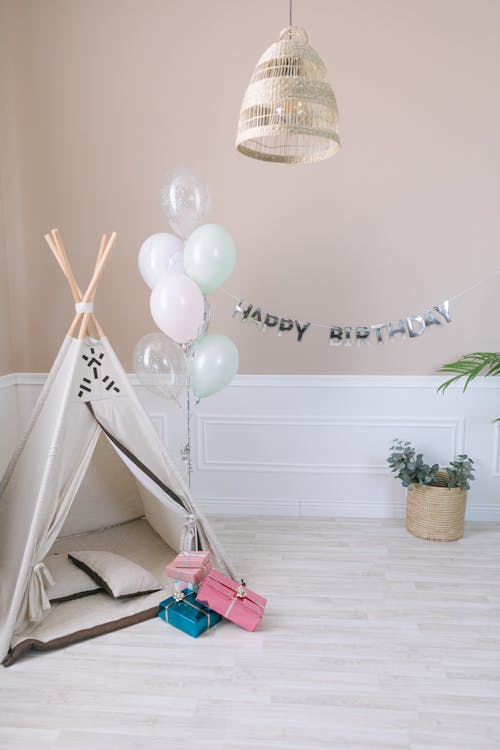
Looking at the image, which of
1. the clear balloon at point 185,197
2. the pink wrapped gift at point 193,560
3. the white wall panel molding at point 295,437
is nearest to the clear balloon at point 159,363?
the clear balloon at point 185,197

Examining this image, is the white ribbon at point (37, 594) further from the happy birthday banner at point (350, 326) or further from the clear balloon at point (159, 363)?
the happy birthday banner at point (350, 326)

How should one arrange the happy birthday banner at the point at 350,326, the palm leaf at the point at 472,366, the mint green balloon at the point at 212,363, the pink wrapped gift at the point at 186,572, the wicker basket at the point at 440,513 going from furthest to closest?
1. the happy birthday banner at the point at 350,326
2. the wicker basket at the point at 440,513
3. the palm leaf at the point at 472,366
4. the mint green balloon at the point at 212,363
5. the pink wrapped gift at the point at 186,572

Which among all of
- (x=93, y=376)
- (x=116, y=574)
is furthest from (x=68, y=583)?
(x=93, y=376)

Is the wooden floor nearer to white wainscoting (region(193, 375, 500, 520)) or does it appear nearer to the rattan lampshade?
white wainscoting (region(193, 375, 500, 520))

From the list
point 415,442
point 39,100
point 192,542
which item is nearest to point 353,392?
point 415,442

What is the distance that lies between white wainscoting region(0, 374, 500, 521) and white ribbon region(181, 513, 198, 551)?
987mm

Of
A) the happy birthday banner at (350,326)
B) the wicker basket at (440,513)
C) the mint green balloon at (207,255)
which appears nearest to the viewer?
the mint green balloon at (207,255)

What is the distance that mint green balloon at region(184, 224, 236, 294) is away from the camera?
2.50 m

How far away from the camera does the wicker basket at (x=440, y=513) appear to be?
3.11m

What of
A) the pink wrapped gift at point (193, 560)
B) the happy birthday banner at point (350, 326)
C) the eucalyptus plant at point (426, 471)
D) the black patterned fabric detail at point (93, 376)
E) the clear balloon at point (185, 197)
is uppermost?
the clear balloon at point (185, 197)

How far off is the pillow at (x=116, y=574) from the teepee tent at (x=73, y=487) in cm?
5

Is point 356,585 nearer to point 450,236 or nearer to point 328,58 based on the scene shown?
point 450,236

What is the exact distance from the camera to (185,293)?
246cm

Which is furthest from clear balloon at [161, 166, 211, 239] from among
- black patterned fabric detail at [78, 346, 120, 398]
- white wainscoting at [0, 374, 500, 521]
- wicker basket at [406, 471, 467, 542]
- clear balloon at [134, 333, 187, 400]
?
wicker basket at [406, 471, 467, 542]
